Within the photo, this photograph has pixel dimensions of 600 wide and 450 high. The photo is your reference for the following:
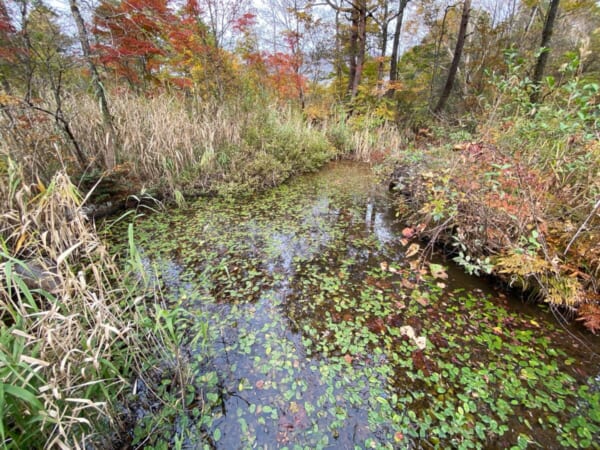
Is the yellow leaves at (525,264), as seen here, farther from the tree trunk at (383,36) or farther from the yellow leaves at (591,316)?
the tree trunk at (383,36)

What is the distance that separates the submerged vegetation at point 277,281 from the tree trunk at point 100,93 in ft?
0.07

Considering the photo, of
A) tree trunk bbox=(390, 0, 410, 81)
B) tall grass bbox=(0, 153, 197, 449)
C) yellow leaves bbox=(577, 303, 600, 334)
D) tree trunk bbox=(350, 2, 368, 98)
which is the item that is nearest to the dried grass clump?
tall grass bbox=(0, 153, 197, 449)

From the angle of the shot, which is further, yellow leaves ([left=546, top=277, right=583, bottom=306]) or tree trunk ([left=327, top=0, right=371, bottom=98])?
tree trunk ([left=327, top=0, right=371, bottom=98])

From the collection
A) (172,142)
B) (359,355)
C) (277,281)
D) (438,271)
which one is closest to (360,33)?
(172,142)

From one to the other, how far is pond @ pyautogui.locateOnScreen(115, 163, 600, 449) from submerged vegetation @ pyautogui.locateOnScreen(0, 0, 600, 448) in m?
0.01

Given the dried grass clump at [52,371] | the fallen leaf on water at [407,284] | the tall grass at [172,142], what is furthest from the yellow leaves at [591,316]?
the tall grass at [172,142]

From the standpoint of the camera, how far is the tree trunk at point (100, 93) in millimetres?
2617

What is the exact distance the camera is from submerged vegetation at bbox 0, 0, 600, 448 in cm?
105

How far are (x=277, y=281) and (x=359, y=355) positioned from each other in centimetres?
86

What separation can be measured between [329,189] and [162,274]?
9.79 feet

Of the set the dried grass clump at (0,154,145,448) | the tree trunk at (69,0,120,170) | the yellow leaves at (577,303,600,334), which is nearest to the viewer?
the dried grass clump at (0,154,145,448)

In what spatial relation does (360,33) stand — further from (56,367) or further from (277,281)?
(56,367)

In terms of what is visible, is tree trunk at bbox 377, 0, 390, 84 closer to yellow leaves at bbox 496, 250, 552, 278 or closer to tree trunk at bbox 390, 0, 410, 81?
tree trunk at bbox 390, 0, 410, 81

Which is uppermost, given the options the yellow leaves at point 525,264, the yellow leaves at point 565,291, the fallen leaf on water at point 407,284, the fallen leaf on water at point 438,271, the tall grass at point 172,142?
the tall grass at point 172,142
